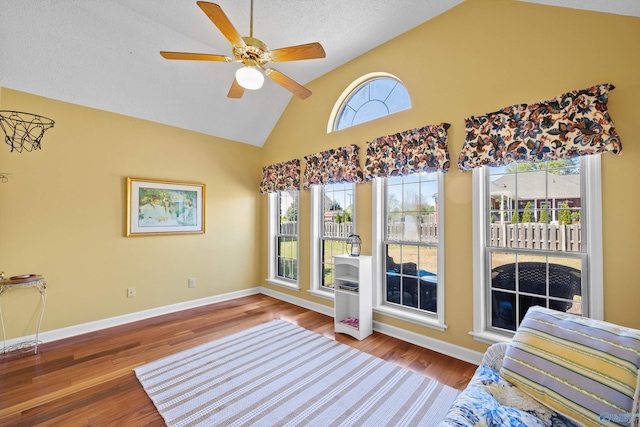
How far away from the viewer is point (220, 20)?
5.58ft

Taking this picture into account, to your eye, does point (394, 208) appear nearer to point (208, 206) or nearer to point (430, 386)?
point (430, 386)

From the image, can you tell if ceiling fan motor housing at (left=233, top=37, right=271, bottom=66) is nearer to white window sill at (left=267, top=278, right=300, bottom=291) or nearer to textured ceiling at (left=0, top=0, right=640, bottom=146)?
textured ceiling at (left=0, top=0, right=640, bottom=146)

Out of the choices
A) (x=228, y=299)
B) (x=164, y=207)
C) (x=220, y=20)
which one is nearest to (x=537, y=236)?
(x=220, y=20)

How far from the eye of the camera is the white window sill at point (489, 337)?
2282mm

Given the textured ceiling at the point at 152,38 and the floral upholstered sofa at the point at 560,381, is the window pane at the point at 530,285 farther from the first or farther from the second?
the textured ceiling at the point at 152,38

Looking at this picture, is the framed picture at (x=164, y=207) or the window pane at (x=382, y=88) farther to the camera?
the framed picture at (x=164, y=207)

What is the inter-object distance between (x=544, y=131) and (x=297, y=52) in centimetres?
198

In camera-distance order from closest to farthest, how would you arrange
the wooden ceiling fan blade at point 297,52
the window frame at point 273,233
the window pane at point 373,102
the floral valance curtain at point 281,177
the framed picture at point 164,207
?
the wooden ceiling fan blade at point 297,52 < the window pane at point 373,102 < the framed picture at point 164,207 < the floral valance curtain at point 281,177 < the window frame at point 273,233

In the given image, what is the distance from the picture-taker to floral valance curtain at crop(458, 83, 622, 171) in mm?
1824

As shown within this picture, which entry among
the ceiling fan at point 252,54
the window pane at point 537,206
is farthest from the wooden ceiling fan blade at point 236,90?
the window pane at point 537,206

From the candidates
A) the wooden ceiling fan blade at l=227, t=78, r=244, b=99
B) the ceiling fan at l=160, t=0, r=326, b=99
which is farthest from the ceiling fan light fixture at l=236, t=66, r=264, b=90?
the wooden ceiling fan blade at l=227, t=78, r=244, b=99

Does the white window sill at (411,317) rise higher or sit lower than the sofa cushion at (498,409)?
lower

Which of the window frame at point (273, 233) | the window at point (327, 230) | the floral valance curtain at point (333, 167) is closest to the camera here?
the floral valance curtain at point (333, 167)

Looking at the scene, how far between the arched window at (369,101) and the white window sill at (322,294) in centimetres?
232
